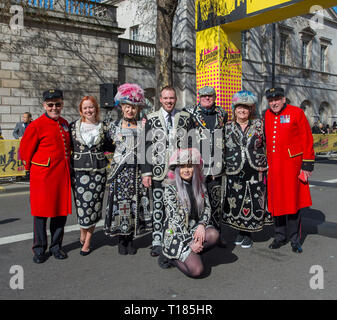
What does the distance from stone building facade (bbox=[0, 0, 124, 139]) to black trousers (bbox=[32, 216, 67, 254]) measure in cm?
1129

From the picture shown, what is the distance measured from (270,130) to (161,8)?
7.22 m

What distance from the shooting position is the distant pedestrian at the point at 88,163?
4262mm

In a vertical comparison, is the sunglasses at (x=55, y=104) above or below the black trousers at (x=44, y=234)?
above

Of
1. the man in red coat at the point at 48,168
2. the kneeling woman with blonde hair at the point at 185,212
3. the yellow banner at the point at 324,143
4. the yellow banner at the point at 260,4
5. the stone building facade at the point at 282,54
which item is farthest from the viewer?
the stone building facade at the point at 282,54

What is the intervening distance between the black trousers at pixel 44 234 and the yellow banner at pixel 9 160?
22.7 feet

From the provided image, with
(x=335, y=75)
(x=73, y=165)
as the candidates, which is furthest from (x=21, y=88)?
(x=335, y=75)

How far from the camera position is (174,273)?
151 inches

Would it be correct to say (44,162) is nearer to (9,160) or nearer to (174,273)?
(174,273)

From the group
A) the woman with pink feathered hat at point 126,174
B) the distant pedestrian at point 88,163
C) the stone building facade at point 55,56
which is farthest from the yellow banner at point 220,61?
the distant pedestrian at point 88,163

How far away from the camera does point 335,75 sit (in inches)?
1231

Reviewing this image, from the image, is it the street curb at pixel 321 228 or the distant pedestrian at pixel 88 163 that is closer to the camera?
the distant pedestrian at pixel 88 163

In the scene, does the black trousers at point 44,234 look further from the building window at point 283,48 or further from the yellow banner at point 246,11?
the building window at point 283,48

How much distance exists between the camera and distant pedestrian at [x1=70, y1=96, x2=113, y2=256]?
426 centimetres
